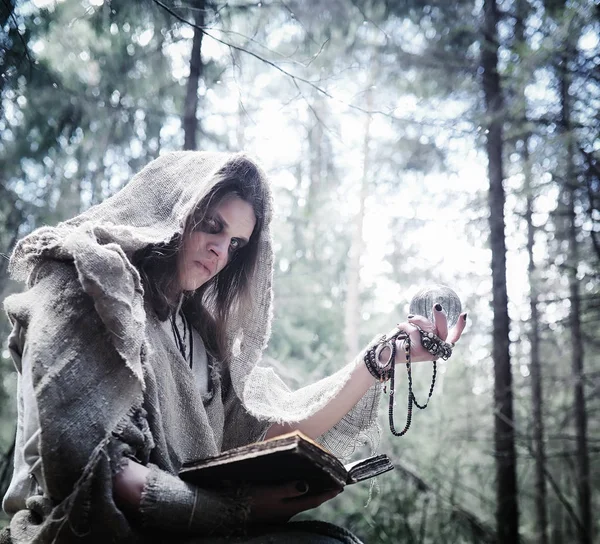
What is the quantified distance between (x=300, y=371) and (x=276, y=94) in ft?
11.3

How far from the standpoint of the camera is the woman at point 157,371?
1115mm

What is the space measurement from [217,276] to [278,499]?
39.8 inches

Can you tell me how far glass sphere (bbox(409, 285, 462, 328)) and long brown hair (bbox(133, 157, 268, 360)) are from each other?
0.64 meters

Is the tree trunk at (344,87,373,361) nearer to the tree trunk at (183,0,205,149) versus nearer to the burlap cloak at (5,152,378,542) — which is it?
the tree trunk at (183,0,205,149)

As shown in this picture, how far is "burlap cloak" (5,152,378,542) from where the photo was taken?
3.58 ft

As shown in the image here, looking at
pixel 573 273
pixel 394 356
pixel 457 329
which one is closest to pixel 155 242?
pixel 394 356

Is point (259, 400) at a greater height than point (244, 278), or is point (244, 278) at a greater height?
point (244, 278)

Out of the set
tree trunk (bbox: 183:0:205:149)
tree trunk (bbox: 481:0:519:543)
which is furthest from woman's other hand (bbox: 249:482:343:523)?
tree trunk (bbox: 481:0:519:543)

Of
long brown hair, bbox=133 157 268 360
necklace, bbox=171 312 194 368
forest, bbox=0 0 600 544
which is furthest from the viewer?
forest, bbox=0 0 600 544

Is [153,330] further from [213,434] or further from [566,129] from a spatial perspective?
[566,129]

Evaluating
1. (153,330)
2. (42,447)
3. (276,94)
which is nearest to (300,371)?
(276,94)

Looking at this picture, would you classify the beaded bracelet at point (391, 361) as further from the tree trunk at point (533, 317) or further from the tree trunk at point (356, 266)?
the tree trunk at point (356, 266)

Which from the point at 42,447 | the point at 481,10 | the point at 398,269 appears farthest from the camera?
the point at 398,269

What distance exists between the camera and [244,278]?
2.03 m
